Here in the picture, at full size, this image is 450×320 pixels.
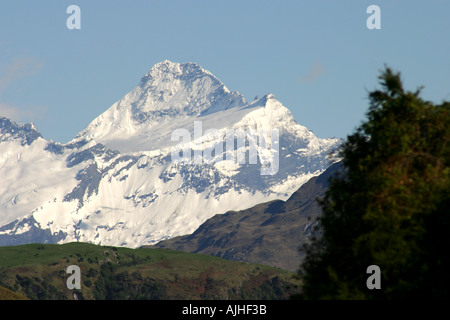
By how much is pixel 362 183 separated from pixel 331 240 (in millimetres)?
4326

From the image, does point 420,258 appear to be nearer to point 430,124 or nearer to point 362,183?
point 362,183

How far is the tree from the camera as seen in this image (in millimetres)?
48188

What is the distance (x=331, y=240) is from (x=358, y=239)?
387 centimetres

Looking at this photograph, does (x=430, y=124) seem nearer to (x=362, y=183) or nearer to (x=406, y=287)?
(x=362, y=183)

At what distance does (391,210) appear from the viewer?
49281 millimetres

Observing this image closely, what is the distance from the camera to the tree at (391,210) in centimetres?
4819

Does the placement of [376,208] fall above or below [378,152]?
below
